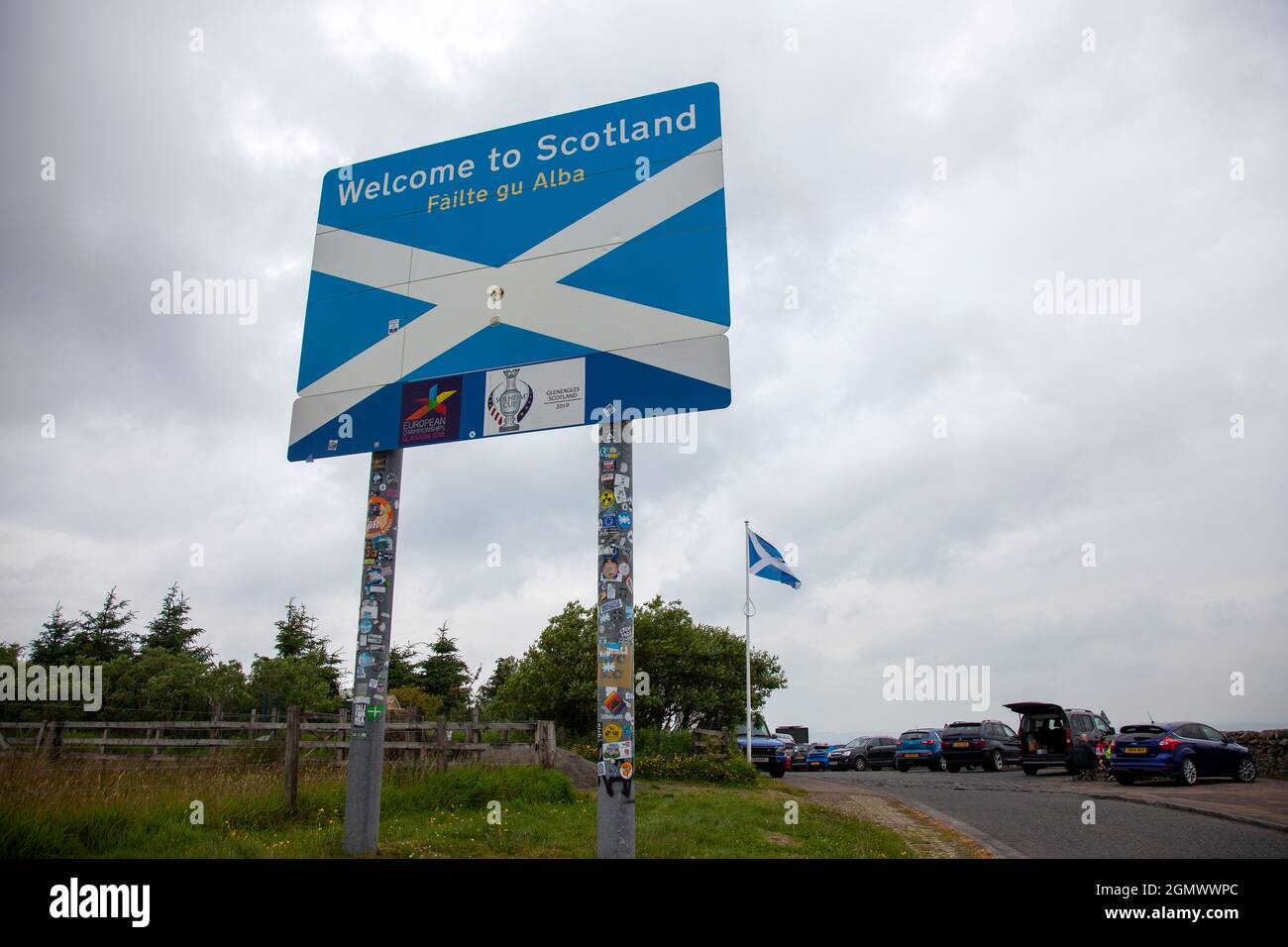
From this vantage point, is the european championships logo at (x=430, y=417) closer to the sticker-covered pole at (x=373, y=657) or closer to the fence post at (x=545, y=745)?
the sticker-covered pole at (x=373, y=657)

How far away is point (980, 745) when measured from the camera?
78.9 feet

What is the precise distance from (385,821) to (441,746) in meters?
3.19

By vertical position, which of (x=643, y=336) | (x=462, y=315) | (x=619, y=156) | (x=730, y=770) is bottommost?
(x=730, y=770)

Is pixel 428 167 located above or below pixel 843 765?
above

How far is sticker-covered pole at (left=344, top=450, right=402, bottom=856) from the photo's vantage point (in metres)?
6.98

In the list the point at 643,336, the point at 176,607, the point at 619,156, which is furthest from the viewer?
the point at 176,607

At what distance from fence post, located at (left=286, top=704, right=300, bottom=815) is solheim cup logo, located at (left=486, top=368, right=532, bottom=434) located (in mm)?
4836

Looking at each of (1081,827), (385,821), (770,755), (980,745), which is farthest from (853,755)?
(385,821)

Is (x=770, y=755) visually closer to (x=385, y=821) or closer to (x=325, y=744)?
(x=325, y=744)

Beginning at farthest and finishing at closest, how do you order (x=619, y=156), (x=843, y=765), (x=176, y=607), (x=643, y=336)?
(x=176, y=607) < (x=843, y=765) < (x=619, y=156) < (x=643, y=336)
